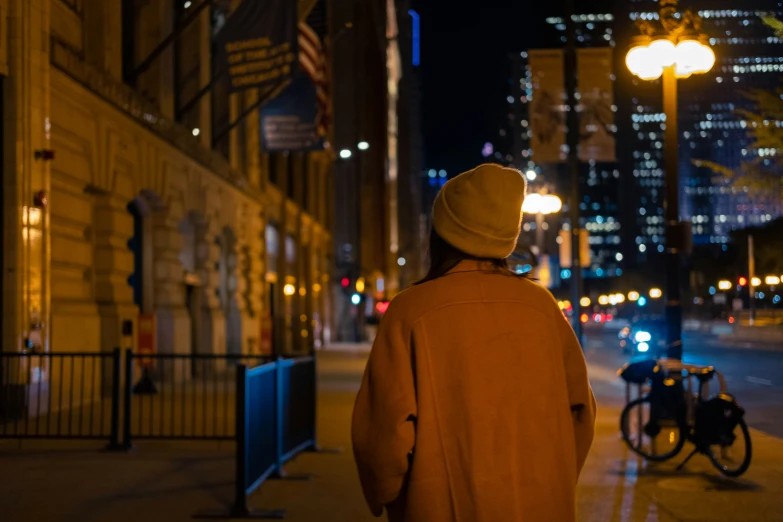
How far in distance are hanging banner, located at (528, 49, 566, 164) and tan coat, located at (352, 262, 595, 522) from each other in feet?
51.0

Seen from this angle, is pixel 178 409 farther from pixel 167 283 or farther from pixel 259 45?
pixel 259 45

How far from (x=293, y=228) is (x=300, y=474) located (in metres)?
32.2

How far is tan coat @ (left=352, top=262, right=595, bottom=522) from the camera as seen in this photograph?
279 cm

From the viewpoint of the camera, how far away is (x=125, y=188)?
18703 mm

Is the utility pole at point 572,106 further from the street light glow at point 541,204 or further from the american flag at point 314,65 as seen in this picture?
the american flag at point 314,65

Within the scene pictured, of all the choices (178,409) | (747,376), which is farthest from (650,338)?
(178,409)

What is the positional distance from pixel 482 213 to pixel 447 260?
188mm

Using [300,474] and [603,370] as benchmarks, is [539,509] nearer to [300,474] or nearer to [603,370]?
[300,474]

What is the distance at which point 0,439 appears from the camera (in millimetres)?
11430

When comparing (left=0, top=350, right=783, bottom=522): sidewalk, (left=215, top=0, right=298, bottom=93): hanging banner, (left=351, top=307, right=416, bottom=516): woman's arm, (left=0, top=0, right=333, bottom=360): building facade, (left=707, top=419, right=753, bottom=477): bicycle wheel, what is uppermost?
(left=215, top=0, right=298, bottom=93): hanging banner

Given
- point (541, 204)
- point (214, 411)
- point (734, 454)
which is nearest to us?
point (734, 454)

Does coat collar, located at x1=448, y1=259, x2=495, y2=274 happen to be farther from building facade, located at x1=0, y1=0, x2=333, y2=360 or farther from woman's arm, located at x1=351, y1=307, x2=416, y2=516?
building facade, located at x1=0, y1=0, x2=333, y2=360

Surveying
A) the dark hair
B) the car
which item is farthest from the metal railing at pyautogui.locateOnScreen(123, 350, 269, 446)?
the car

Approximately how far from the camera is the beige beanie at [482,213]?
3.02 metres
